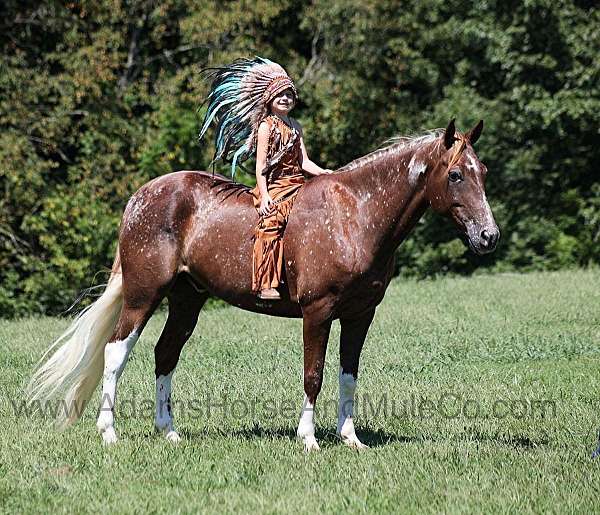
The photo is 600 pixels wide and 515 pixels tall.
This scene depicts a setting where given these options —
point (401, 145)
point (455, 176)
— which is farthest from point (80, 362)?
point (455, 176)

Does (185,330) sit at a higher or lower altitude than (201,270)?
lower

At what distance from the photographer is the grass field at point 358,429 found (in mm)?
5969

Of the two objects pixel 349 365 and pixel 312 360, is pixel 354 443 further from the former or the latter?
pixel 312 360

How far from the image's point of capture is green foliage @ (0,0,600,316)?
68.6 feet

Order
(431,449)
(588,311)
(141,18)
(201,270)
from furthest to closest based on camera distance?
(141,18) → (588,311) → (201,270) → (431,449)

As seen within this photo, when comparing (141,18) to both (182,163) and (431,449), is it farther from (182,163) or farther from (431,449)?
Answer: (431,449)

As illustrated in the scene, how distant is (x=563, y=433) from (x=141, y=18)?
1736 cm

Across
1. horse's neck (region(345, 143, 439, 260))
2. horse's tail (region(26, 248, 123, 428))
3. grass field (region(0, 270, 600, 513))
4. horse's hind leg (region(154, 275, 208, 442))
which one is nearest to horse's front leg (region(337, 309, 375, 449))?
grass field (region(0, 270, 600, 513))

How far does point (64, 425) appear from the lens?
25.8 feet

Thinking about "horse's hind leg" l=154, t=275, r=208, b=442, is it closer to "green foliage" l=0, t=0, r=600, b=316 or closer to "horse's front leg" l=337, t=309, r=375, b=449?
"horse's front leg" l=337, t=309, r=375, b=449

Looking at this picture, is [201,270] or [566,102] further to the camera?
[566,102]

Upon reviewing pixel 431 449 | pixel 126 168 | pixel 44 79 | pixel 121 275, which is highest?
pixel 121 275

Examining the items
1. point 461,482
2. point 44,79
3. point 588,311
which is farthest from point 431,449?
point 44,79

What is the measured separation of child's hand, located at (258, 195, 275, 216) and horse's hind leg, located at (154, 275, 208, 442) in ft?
3.30
